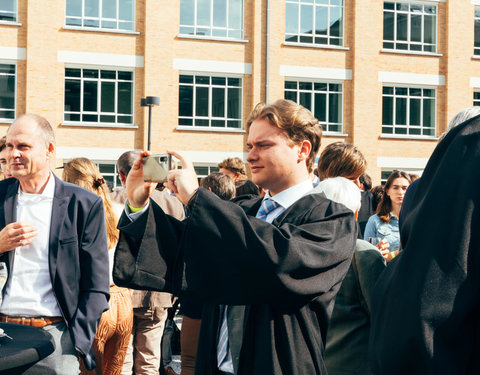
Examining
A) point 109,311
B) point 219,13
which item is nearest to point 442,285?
point 109,311

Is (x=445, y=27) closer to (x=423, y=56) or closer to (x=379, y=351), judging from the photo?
(x=423, y=56)

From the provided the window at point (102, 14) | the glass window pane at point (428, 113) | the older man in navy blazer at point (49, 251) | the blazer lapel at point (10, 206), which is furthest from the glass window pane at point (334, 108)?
the blazer lapel at point (10, 206)

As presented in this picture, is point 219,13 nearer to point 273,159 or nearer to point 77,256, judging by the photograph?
point 77,256

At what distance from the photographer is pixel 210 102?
2411 cm

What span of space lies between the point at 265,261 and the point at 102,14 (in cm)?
2236

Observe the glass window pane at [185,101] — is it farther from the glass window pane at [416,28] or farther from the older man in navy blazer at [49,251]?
the older man in navy blazer at [49,251]

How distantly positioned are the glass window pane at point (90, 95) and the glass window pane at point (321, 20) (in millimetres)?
8908

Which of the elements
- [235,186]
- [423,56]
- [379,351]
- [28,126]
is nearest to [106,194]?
[28,126]

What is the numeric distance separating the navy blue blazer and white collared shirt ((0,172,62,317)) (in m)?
0.05

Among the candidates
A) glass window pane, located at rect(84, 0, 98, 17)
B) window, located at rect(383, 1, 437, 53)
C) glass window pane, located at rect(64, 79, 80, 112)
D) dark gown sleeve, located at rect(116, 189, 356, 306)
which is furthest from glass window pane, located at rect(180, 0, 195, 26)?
dark gown sleeve, located at rect(116, 189, 356, 306)

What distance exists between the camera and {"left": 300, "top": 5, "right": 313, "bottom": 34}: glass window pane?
992 inches

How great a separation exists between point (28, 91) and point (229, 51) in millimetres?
7335

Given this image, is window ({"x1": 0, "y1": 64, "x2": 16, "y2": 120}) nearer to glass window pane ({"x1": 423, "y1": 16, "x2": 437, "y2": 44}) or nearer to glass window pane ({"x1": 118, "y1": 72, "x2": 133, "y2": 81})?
glass window pane ({"x1": 118, "y1": 72, "x2": 133, "y2": 81})

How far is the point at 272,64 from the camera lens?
79.8 feet
